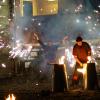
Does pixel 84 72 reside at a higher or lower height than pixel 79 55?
lower

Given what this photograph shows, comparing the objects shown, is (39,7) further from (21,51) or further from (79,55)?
(79,55)

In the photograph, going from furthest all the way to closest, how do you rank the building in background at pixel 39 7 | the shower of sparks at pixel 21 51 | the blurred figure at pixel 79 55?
1. the building in background at pixel 39 7
2. the shower of sparks at pixel 21 51
3. the blurred figure at pixel 79 55

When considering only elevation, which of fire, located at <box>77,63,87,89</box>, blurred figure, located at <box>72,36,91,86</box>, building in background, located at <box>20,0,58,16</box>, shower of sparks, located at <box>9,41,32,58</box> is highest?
building in background, located at <box>20,0,58,16</box>

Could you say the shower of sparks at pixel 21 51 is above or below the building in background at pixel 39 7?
below

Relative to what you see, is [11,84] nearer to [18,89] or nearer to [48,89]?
[18,89]

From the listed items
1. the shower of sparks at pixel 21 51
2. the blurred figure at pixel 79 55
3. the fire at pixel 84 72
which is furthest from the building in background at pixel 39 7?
the fire at pixel 84 72

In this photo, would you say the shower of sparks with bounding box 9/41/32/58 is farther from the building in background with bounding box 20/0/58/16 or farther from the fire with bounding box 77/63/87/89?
the building in background with bounding box 20/0/58/16

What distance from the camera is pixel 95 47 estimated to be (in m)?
20.4

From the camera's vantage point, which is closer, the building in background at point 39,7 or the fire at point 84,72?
the fire at point 84,72

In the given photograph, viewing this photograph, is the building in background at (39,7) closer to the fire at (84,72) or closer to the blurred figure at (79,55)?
the blurred figure at (79,55)

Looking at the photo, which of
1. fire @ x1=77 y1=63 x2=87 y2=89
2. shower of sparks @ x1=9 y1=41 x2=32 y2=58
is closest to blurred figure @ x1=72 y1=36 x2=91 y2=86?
fire @ x1=77 y1=63 x2=87 y2=89

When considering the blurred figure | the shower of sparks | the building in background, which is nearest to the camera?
the blurred figure

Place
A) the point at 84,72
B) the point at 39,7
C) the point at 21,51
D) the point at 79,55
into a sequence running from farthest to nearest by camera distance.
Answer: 1. the point at 39,7
2. the point at 21,51
3. the point at 79,55
4. the point at 84,72

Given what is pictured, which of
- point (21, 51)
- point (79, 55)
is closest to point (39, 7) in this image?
point (21, 51)
